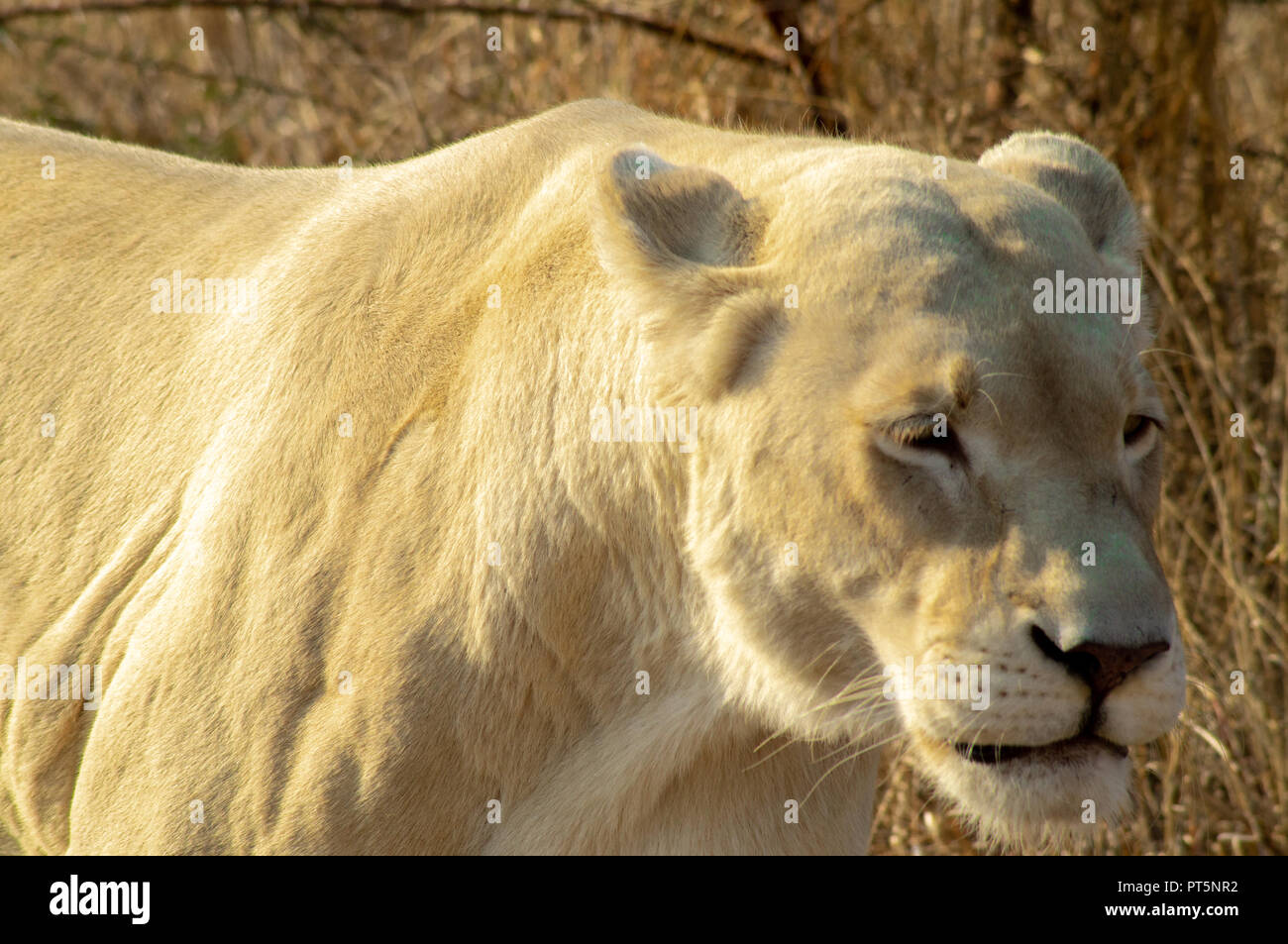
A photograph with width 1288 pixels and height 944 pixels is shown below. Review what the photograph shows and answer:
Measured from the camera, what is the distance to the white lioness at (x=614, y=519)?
2.51 meters

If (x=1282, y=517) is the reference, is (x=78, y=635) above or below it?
below

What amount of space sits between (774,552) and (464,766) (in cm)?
70

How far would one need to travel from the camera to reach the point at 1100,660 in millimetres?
2408

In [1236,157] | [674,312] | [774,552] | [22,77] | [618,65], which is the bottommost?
[774,552]

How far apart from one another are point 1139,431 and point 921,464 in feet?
1.52

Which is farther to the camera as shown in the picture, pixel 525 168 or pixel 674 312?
pixel 525 168

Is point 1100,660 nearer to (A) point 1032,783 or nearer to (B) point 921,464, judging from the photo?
(A) point 1032,783

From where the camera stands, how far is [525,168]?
3176 millimetres

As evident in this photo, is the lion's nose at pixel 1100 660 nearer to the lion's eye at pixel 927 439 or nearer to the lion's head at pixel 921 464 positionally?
the lion's head at pixel 921 464

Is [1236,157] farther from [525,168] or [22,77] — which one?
[22,77]

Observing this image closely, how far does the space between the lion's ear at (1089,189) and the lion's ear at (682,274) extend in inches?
24.7

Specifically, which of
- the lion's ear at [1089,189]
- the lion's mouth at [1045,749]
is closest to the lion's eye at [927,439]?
the lion's mouth at [1045,749]

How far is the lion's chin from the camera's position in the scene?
8.33 feet
